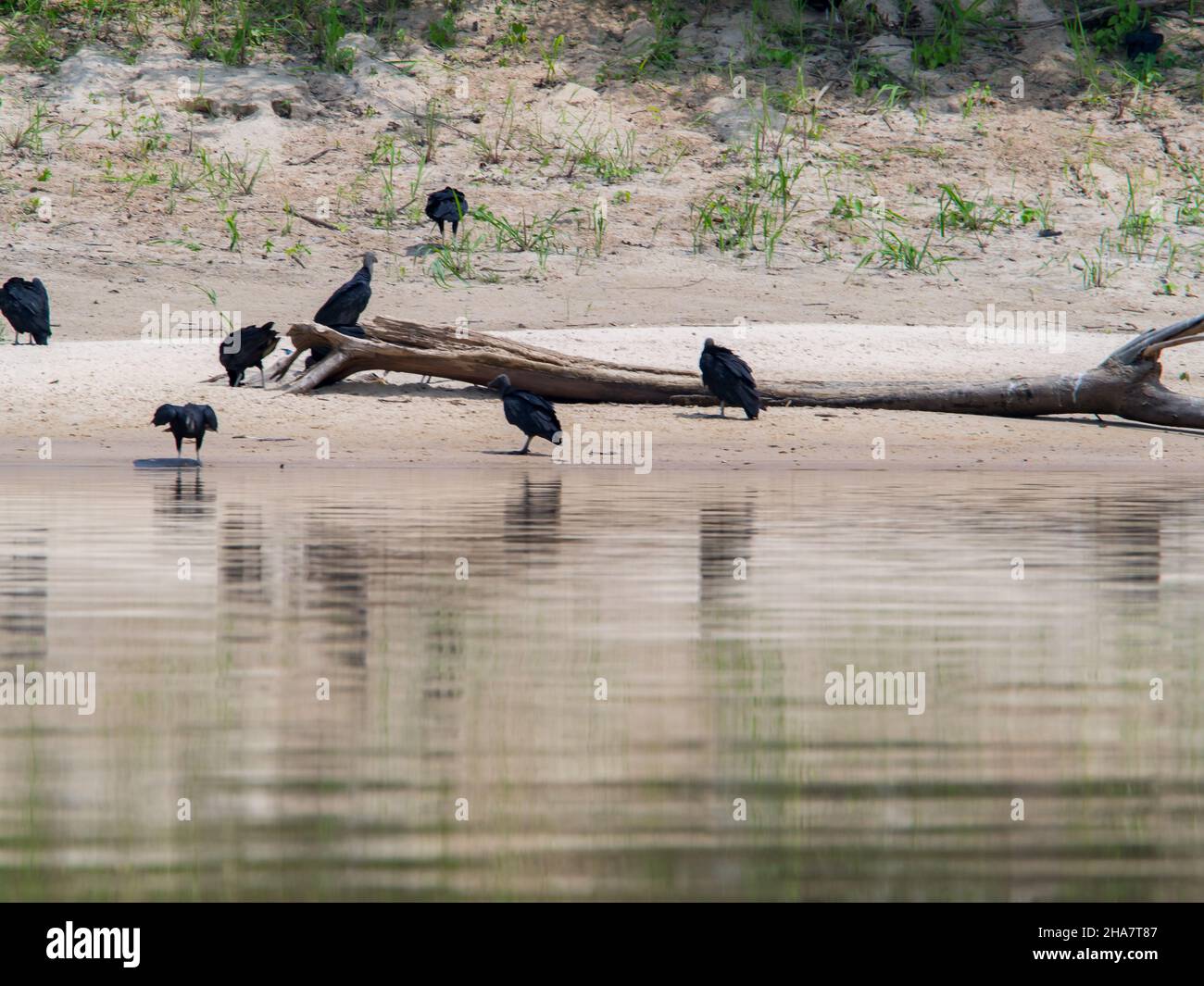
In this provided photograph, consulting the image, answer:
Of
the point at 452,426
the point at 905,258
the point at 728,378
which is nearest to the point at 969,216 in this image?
the point at 905,258

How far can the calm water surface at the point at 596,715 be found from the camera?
348 centimetres

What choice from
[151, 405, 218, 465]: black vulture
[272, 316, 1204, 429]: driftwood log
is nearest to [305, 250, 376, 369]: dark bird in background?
[272, 316, 1204, 429]: driftwood log

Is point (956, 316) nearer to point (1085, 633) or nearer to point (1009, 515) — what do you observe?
point (1009, 515)

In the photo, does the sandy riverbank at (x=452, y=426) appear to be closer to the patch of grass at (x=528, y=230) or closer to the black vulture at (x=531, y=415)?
the black vulture at (x=531, y=415)

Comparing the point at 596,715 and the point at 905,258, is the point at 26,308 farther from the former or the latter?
the point at 596,715

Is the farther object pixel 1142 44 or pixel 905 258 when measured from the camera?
pixel 1142 44

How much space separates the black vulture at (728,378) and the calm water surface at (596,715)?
214 inches

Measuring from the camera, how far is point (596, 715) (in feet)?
15.6

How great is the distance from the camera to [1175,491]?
12273mm

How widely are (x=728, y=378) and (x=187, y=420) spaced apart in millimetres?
4306

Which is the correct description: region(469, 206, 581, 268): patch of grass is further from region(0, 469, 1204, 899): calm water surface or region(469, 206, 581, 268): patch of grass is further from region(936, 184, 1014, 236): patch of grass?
region(0, 469, 1204, 899): calm water surface
